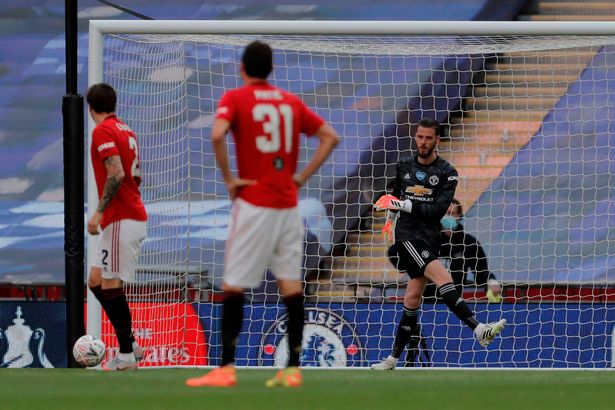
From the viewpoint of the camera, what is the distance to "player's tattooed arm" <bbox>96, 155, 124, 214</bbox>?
320 inches

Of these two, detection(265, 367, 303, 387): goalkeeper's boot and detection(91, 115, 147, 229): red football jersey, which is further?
detection(91, 115, 147, 229): red football jersey

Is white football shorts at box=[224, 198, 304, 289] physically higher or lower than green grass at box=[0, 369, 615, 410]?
higher

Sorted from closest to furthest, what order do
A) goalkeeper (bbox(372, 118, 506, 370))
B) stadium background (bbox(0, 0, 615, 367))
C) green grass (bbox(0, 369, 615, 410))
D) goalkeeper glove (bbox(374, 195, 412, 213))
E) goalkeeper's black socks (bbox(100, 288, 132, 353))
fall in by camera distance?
green grass (bbox(0, 369, 615, 410))
goalkeeper's black socks (bbox(100, 288, 132, 353))
goalkeeper glove (bbox(374, 195, 412, 213))
goalkeeper (bbox(372, 118, 506, 370))
stadium background (bbox(0, 0, 615, 367))

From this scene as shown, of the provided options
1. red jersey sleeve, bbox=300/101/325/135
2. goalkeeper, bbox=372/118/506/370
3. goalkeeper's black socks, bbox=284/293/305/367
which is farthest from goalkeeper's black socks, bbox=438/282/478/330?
red jersey sleeve, bbox=300/101/325/135

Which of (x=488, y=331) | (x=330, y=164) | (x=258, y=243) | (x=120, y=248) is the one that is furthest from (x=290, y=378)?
(x=330, y=164)

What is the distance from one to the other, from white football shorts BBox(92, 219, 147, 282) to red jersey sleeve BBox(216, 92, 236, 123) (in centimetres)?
215

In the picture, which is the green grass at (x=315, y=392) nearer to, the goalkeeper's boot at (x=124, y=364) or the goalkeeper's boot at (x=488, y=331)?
the goalkeeper's boot at (x=124, y=364)

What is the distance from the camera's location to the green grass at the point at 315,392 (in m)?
5.70

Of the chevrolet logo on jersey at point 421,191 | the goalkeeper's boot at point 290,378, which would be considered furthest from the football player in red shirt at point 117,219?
the chevrolet logo on jersey at point 421,191

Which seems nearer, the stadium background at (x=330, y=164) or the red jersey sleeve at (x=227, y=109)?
the red jersey sleeve at (x=227, y=109)

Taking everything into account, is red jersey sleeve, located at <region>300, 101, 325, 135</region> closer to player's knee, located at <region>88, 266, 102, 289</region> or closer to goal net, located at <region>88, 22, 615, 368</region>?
player's knee, located at <region>88, 266, 102, 289</region>

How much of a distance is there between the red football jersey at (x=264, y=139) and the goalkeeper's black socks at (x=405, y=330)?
3.34 m

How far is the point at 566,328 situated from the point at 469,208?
2.52m

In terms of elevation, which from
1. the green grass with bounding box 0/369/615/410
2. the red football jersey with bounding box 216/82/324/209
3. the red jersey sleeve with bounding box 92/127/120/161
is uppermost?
the red jersey sleeve with bounding box 92/127/120/161
